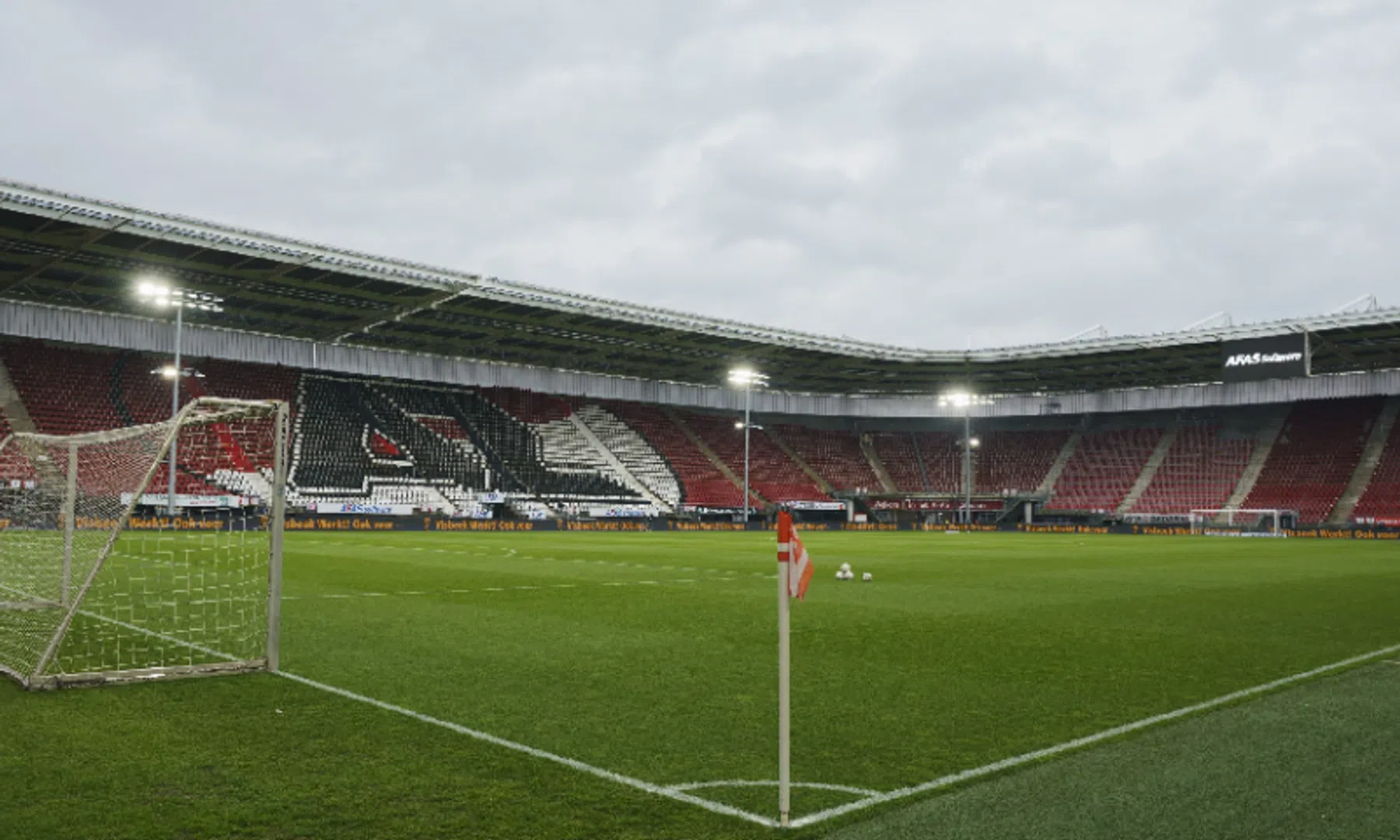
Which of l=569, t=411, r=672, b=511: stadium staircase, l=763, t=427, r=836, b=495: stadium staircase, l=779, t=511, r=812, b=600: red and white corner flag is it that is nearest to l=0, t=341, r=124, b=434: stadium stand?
l=569, t=411, r=672, b=511: stadium staircase

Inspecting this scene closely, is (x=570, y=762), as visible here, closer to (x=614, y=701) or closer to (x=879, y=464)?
(x=614, y=701)

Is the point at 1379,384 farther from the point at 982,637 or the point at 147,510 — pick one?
the point at 147,510

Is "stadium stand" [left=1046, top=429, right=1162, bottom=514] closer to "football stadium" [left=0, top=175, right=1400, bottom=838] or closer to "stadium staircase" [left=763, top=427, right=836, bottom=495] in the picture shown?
"football stadium" [left=0, top=175, right=1400, bottom=838]

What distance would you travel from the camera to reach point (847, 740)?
6637mm

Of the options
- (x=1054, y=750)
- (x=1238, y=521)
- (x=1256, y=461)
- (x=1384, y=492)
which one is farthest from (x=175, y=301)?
(x=1384, y=492)

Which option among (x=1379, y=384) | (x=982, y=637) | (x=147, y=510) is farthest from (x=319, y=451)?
(x=1379, y=384)

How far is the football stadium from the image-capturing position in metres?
5.45

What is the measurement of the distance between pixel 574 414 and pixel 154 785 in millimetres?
59253

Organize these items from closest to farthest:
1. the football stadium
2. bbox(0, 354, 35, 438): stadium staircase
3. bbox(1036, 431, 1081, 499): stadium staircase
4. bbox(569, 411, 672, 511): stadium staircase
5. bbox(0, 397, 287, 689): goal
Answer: the football stadium, bbox(0, 397, 287, 689): goal, bbox(0, 354, 35, 438): stadium staircase, bbox(569, 411, 672, 511): stadium staircase, bbox(1036, 431, 1081, 499): stadium staircase

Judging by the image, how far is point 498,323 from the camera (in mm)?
50250

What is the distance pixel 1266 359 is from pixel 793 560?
4944cm

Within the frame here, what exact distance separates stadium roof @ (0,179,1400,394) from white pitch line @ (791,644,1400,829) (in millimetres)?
34098

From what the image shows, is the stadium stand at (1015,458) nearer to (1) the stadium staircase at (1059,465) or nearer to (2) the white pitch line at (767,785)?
(1) the stadium staircase at (1059,465)

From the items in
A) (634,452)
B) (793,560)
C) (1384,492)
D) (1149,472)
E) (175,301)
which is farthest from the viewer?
(1149,472)
